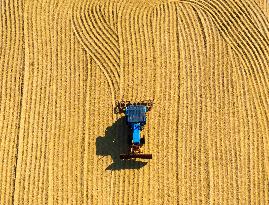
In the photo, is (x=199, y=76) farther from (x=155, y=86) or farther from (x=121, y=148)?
(x=121, y=148)

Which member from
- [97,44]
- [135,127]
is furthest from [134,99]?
[97,44]

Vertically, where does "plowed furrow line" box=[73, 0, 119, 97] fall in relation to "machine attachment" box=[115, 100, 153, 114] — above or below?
above

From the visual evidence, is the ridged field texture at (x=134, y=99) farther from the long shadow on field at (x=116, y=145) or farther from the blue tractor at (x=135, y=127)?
the blue tractor at (x=135, y=127)

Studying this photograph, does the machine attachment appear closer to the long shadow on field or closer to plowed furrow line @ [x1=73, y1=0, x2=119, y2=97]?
the long shadow on field

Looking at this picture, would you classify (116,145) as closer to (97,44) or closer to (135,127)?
(135,127)

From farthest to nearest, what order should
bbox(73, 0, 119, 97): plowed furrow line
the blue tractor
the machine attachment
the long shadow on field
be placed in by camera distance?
bbox(73, 0, 119, 97): plowed furrow line
the machine attachment
the long shadow on field
the blue tractor

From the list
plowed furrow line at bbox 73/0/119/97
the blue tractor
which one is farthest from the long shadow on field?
plowed furrow line at bbox 73/0/119/97
